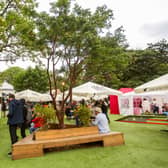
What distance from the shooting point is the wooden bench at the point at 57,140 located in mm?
4488

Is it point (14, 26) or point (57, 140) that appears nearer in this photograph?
point (57, 140)

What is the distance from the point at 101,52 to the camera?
637 cm

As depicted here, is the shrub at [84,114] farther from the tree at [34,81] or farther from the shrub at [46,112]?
the tree at [34,81]

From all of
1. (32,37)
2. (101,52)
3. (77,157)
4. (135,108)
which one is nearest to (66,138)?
(77,157)

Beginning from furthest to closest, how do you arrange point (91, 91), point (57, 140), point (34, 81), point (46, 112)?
point (34, 81) < point (91, 91) < point (46, 112) < point (57, 140)


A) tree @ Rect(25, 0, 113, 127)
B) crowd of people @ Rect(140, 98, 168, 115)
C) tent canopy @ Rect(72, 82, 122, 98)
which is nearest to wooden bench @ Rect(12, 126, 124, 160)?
tree @ Rect(25, 0, 113, 127)

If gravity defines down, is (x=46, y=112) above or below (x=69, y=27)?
below

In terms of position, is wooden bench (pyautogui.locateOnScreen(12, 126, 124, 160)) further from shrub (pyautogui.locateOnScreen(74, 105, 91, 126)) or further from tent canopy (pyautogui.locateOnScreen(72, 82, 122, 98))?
tent canopy (pyautogui.locateOnScreen(72, 82, 122, 98))

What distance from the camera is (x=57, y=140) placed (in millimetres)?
4855

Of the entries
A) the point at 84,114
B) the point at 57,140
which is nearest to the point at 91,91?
the point at 84,114

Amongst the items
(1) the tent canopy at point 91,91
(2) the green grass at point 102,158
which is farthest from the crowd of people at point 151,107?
(2) the green grass at point 102,158

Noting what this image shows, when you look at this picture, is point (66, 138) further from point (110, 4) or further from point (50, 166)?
point (110, 4)

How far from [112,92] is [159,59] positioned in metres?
22.3

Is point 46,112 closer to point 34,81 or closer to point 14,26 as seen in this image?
point 14,26
